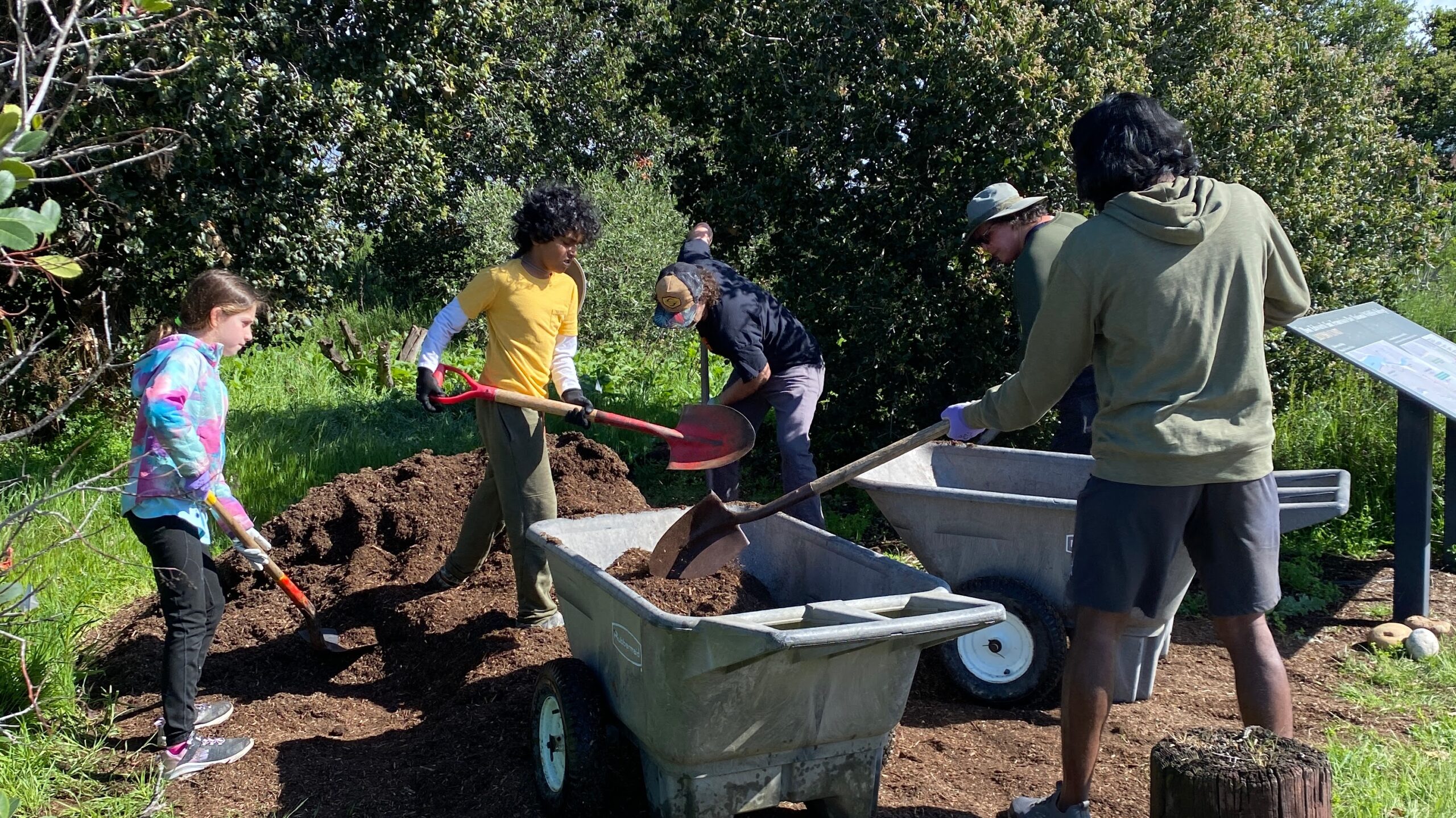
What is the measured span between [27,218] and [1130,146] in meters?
2.49

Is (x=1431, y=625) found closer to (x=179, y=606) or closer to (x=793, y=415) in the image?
(x=793, y=415)

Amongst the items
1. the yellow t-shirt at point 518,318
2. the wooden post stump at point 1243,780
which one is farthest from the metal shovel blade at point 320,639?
the wooden post stump at point 1243,780

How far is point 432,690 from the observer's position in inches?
173

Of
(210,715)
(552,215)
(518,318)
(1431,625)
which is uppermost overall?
(552,215)

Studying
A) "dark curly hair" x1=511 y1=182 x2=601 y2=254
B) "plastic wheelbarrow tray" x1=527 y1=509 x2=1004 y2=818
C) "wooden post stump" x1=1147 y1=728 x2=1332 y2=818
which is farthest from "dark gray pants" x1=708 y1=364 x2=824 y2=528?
"wooden post stump" x1=1147 y1=728 x2=1332 y2=818

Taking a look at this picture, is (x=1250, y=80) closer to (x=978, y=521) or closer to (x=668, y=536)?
(x=978, y=521)

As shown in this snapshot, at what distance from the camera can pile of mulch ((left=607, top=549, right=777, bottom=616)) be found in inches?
148

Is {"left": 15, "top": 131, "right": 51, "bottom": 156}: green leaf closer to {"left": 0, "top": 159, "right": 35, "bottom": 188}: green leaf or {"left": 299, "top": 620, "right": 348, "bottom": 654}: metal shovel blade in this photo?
{"left": 0, "top": 159, "right": 35, "bottom": 188}: green leaf

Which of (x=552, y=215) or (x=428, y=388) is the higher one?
(x=552, y=215)

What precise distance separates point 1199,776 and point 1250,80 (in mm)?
5564

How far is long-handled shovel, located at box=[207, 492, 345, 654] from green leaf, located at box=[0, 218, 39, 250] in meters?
1.93

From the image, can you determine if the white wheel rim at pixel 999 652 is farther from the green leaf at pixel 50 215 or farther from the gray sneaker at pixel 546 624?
the green leaf at pixel 50 215

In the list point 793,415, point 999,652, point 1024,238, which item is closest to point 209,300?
point 793,415

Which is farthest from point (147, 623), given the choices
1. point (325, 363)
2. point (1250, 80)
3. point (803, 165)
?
point (1250, 80)
